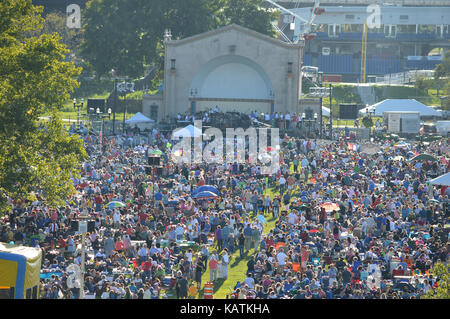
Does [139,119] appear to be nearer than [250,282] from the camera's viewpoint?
No

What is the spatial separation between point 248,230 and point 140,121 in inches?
1156

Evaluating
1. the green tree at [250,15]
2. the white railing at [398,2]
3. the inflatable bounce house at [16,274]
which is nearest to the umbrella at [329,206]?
the inflatable bounce house at [16,274]

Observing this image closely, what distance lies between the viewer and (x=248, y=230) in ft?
90.5

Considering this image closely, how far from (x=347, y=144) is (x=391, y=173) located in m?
10.4

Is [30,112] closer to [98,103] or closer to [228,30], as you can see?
[98,103]

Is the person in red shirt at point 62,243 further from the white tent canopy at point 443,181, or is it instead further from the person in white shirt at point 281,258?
the white tent canopy at point 443,181

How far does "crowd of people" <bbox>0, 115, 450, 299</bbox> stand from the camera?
22156 millimetres

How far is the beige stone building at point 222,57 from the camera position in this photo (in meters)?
Result: 59.8

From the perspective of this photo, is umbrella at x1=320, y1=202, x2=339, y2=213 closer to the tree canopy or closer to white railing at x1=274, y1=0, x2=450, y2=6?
the tree canopy

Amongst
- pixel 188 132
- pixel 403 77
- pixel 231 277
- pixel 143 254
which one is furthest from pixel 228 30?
pixel 403 77

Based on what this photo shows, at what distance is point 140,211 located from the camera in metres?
30.2

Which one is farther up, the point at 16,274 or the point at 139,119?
the point at 139,119

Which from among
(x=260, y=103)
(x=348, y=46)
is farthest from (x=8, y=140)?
(x=348, y=46)
